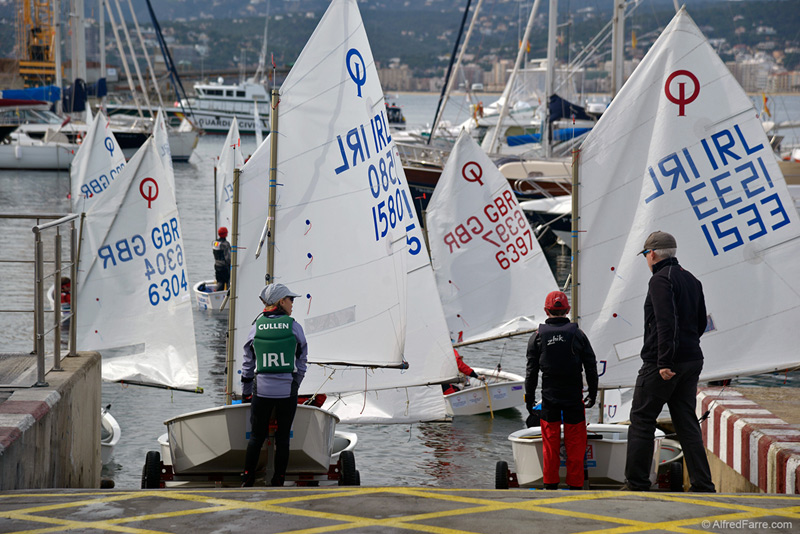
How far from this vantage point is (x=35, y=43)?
10181cm

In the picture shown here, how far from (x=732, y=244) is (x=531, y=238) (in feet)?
29.9

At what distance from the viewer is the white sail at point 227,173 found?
28.5 meters

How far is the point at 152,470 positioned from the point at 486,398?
28.0 ft

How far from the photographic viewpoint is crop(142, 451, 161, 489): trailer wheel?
9484 millimetres

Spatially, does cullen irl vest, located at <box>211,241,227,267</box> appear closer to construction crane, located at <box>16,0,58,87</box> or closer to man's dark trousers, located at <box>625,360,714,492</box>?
man's dark trousers, located at <box>625,360,714,492</box>

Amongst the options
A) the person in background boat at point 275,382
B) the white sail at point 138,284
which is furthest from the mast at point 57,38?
the person in background boat at point 275,382

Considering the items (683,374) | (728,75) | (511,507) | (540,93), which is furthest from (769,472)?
(540,93)

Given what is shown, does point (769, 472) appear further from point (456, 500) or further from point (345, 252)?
point (345, 252)

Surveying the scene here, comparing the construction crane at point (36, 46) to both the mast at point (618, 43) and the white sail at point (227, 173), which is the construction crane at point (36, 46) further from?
the mast at point (618, 43)

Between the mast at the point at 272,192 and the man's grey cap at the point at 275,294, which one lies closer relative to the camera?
the man's grey cap at the point at 275,294

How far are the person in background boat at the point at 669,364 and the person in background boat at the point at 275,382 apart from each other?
3003 millimetres

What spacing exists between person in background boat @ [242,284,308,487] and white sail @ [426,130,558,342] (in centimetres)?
1011

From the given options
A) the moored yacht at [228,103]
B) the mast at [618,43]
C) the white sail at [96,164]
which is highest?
the moored yacht at [228,103]

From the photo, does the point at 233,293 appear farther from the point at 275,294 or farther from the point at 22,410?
the point at 22,410
